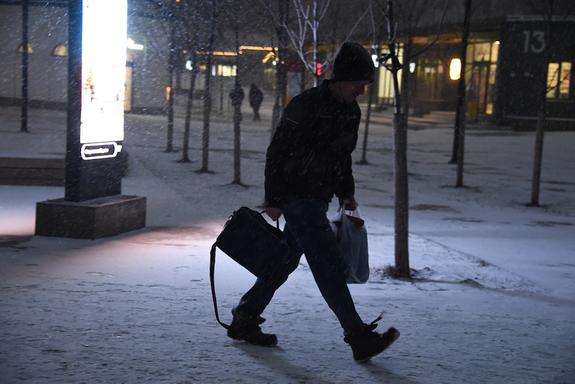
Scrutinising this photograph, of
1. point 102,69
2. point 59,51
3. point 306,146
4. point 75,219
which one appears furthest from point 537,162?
point 59,51

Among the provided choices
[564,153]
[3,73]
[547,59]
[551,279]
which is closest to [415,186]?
[547,59]

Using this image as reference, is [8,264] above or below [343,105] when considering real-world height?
below

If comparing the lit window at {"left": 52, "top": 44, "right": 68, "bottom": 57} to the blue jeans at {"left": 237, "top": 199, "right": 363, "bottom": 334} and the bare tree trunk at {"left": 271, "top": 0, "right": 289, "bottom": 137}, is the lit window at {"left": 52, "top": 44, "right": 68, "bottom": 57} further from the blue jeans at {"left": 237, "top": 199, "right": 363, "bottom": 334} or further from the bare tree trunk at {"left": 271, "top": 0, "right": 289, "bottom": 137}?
the blue jeans at {"left": 237, "top": 199, "right": 363, "bottom": 334}

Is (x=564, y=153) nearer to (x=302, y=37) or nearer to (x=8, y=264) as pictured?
(x=302, y=37)

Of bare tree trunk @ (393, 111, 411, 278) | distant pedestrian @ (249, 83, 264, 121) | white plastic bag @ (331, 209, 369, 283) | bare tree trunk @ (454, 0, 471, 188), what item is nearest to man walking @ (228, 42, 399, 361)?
white plastic bag @ (331, 209, 369, 283)

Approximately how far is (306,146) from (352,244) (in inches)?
28.3

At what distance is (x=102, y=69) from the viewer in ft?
29.6

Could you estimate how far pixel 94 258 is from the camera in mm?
7453

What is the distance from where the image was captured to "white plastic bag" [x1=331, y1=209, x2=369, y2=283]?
4867 mm

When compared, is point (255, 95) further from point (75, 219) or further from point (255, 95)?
point (75, 219)

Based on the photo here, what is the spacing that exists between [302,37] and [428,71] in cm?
4001

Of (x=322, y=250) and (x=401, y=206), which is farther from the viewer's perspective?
(x=401, y=206)

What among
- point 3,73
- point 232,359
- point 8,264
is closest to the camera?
point 232,359

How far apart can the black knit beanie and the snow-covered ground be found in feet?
5.18
